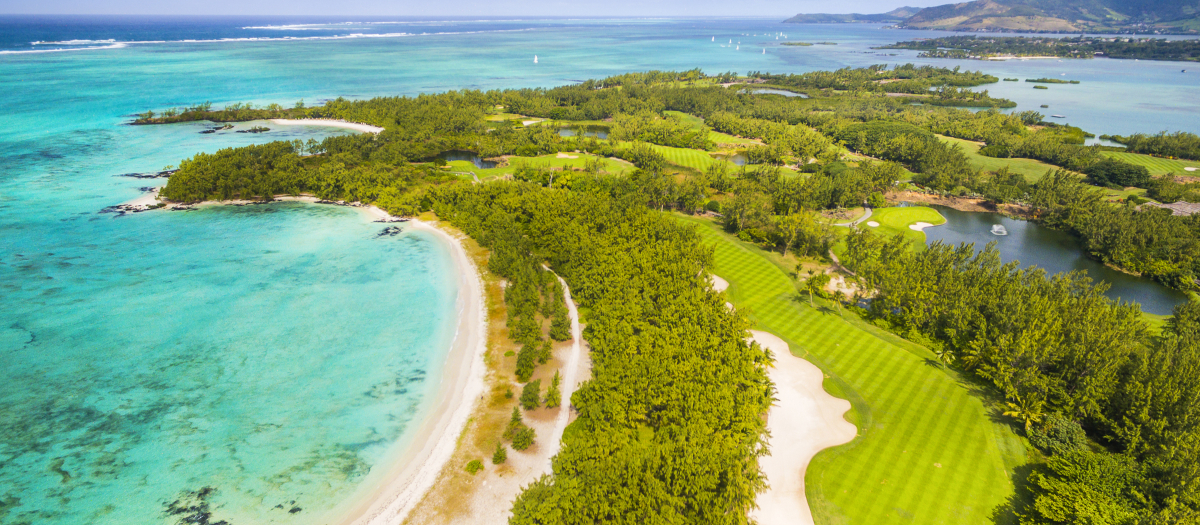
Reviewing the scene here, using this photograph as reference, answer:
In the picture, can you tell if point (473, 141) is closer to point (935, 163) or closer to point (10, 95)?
point (935, 163)

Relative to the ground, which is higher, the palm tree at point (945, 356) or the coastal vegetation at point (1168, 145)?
the coastal vegetation at point (1168, 145)

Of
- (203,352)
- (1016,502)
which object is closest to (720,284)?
(1016,502)

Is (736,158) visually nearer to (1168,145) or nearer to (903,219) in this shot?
(903,219)

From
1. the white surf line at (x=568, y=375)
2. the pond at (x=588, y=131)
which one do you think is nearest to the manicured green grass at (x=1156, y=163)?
the pond at (x=588, y=131)

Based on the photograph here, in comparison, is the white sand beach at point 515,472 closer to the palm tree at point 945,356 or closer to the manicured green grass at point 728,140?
the palm tree at point 945,356

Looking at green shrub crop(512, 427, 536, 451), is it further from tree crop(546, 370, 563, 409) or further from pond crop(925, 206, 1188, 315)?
pond crop(925, 206, 1188, 315)

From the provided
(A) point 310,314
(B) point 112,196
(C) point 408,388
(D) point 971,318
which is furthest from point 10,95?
(D) point 971,318
